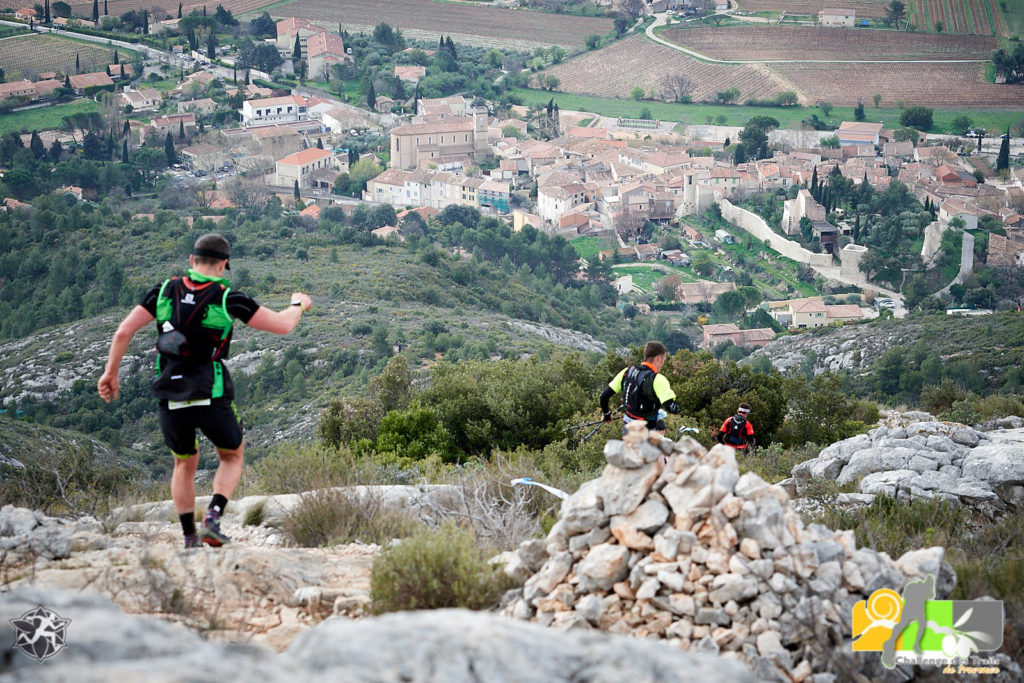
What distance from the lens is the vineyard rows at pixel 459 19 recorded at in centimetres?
10300

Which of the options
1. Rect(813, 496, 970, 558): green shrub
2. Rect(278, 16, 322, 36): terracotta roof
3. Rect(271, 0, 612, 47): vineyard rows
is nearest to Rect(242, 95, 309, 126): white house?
Rect(278, 16, 322, 36): terracotta roof

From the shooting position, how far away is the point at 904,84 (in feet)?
281

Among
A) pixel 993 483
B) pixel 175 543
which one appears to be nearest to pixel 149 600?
pixel 175 543

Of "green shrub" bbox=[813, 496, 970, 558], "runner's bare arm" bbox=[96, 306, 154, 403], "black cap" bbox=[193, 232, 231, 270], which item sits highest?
"black cap" bbox=[193, 232, 231, 270]

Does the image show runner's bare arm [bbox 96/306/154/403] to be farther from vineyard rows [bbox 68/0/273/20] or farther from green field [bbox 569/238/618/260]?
vineyard rows [bbox 68/0/273/20]

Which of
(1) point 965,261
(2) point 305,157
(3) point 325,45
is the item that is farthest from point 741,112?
(3) point 325,45

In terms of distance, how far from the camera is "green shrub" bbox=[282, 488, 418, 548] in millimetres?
5352

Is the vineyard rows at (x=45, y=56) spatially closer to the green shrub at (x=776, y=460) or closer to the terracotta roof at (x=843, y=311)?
the terracotta roof at (x=843, y=311)

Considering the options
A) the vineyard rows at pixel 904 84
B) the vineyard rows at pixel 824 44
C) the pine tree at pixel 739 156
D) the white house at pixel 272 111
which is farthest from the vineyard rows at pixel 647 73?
the white house at pixel 272 111

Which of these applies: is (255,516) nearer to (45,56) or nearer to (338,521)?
(338,521)

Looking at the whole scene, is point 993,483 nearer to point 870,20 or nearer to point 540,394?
point 540,394

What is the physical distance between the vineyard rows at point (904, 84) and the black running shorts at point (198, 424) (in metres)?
85.7

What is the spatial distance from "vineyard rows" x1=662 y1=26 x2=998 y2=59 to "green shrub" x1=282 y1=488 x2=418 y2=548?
9290cm

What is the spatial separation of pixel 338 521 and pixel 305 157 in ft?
217
